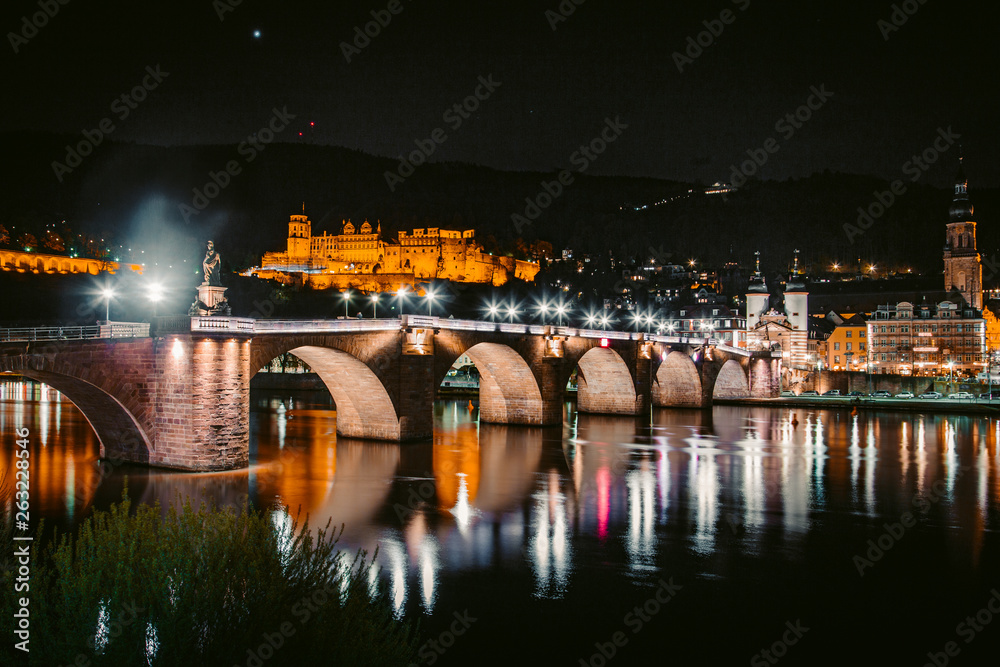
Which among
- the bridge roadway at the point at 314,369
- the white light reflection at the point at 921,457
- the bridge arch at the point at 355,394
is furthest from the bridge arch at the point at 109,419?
the white light reflection at the point at 921,457

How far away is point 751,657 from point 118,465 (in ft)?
65.0

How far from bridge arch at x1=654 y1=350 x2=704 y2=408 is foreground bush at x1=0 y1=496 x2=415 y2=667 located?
49.2m

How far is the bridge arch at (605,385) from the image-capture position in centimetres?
4606

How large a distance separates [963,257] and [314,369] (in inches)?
3662

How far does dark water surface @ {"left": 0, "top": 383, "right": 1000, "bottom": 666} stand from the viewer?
1154 centimetres

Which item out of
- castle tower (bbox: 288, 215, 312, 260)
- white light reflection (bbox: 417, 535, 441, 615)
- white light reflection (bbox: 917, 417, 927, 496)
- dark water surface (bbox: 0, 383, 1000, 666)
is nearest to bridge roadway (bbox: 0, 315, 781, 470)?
dark water surface (bbox: 0, 383, 1000, 666)

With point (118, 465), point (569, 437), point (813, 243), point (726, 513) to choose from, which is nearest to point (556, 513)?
point (726, 513)

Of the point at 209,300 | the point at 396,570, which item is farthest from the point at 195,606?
the point at 209,300

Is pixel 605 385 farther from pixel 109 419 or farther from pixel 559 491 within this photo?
pixel 109 419

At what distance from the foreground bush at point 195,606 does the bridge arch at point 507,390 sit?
29.8 m

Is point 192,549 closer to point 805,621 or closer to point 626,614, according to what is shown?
point 626,614

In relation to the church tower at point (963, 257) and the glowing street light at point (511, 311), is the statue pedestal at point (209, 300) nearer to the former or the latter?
the glowing street light at point (511, 311)

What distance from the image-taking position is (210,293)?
902 inches

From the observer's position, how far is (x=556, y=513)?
1983cm
